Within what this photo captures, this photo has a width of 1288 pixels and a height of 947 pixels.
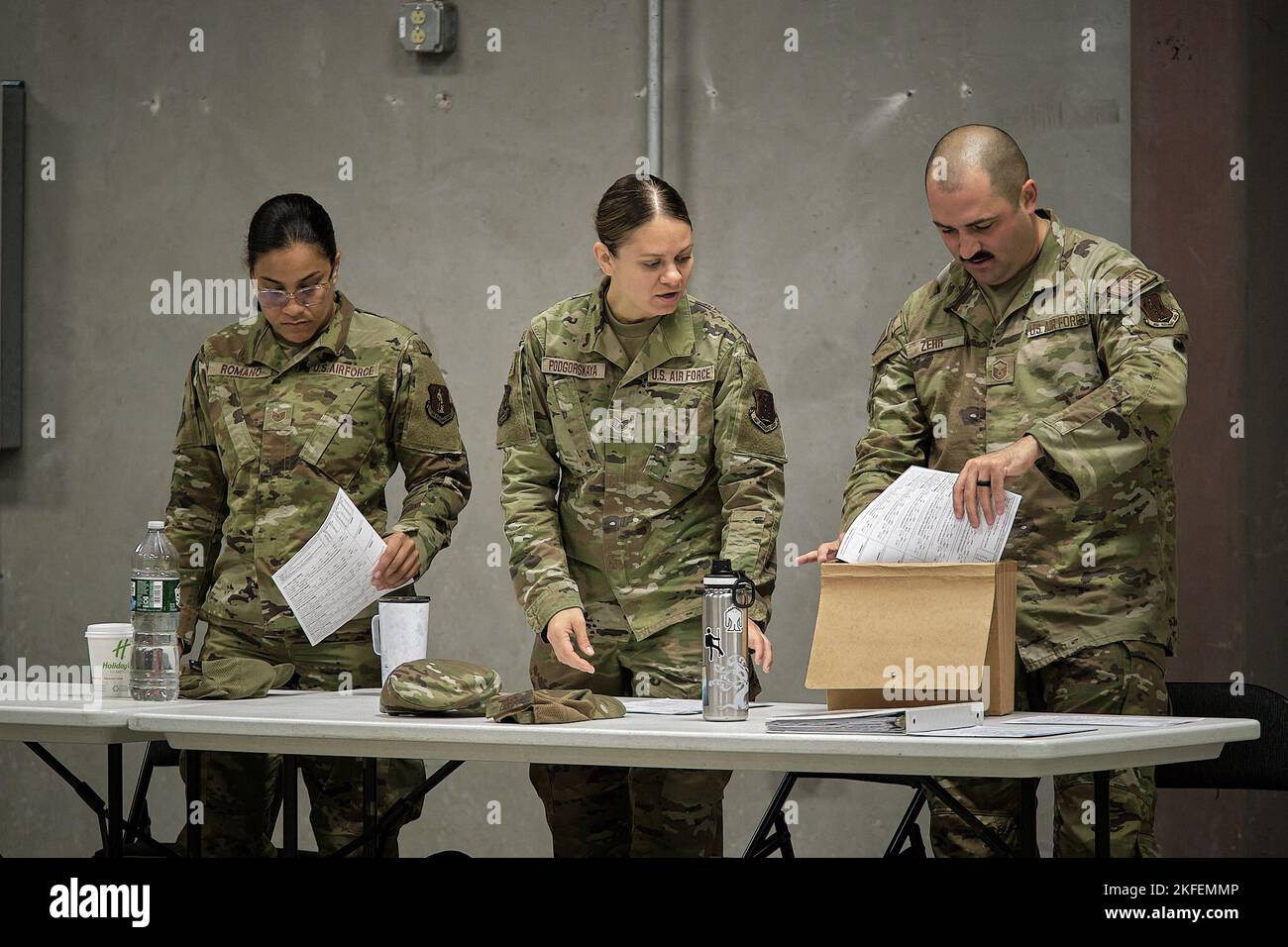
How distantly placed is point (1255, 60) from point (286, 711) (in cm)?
309

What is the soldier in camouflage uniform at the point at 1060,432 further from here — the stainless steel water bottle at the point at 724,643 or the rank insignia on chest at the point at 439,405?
the rank insignia on chest at the point at 439,405

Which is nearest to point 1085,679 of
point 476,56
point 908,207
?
point 908,207

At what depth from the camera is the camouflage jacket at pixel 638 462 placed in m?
2.95

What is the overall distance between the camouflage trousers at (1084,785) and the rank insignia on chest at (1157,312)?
1.99 feet

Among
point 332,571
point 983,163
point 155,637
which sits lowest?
point 155,637

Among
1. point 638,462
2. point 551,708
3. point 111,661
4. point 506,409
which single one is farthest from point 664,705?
point 111,661

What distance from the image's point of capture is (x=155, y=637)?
114 inches

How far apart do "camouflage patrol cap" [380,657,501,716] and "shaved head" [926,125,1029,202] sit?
1.32m

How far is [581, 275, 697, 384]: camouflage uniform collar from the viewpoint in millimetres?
3031

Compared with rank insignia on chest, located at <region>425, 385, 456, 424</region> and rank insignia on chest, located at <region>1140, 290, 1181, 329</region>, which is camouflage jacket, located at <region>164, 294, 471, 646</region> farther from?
rank insignia on chest, located at <region>1140, 290, 1181, 329</region>

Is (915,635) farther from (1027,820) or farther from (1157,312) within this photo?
(1157,312)

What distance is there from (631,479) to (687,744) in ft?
2.71

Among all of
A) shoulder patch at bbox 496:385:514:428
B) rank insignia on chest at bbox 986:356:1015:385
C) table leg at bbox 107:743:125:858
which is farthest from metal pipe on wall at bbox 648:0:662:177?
table leg at bbox 107:743:125:858
